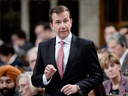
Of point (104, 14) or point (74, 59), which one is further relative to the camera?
point (104, 14)

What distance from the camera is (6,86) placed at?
445 cm

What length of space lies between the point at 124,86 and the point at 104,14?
710 cm

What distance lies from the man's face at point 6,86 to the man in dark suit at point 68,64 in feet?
5.23

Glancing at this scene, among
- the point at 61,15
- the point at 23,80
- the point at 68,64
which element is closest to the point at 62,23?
the point at 61,15

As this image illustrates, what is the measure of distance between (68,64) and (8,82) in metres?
1.90

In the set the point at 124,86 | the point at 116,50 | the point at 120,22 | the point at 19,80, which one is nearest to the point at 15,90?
the point at 19,80

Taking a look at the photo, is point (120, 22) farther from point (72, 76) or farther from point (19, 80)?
point (72, 76)

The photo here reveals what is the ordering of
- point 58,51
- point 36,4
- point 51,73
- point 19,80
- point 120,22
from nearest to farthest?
point 51,73, point 58,51, point 19,80, point 120,22, point 36,4

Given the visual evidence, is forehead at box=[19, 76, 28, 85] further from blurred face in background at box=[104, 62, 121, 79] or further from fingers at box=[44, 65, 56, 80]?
fingers at box=[44, 65, 56, 80]

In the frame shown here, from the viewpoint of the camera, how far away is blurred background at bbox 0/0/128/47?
447 inches

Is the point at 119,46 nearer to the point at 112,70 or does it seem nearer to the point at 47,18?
the point at 112,70

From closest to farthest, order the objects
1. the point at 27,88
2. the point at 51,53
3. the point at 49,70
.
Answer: the point at 49,70 < the point at 51,53 < the point at 27,88

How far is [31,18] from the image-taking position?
1166 centimetres

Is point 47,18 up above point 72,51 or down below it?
below
